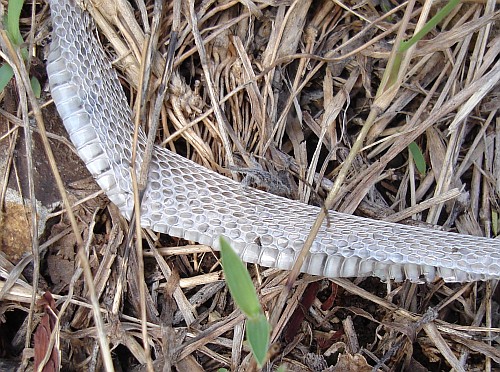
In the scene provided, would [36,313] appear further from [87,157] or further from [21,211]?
[87,157]

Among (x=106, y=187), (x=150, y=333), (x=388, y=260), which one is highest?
(x=106, y=187)

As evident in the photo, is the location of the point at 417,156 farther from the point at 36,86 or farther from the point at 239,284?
the point at 36,86

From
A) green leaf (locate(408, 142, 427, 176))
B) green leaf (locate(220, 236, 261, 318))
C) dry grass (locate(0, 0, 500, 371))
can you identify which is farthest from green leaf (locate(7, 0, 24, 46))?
green leaf (locate(408, 142, 427, 176))

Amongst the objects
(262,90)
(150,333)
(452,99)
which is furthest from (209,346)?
(452,99)

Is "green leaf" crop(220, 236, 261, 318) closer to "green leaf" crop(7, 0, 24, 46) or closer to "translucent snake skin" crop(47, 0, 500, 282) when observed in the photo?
"translucent snake skin" crop(47, 0, 500, 282)

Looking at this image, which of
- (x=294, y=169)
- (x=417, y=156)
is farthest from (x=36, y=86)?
(x=417, y=156)
